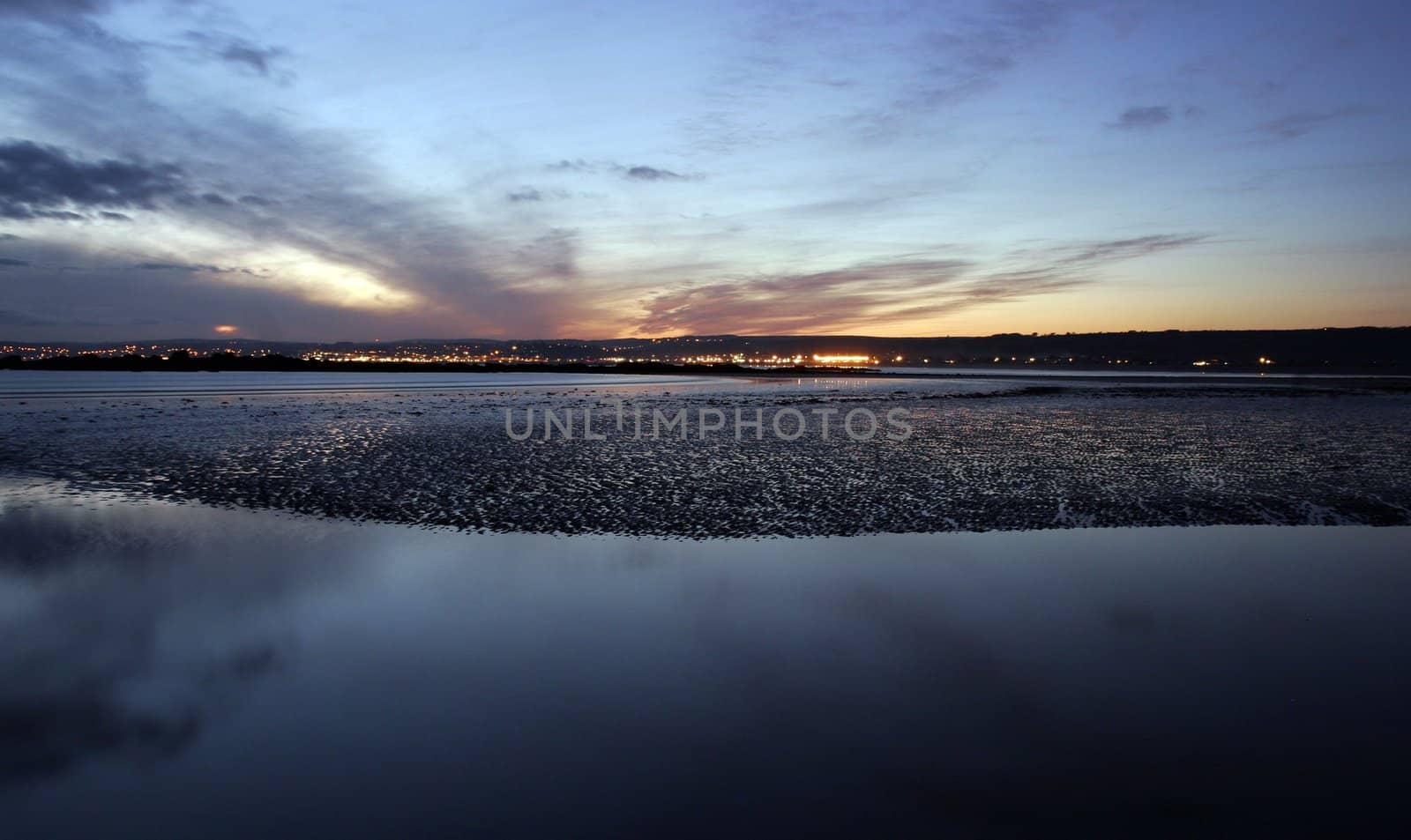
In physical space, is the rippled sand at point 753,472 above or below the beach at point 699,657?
above

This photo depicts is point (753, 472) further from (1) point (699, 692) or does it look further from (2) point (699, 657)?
(1) point (699, 692)

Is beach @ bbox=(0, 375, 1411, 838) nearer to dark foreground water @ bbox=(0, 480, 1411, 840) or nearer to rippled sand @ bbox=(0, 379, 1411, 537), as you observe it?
dark foreground water @ bbox=(0, 480, 1411, 840)

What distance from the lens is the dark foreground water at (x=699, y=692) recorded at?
4555 mm

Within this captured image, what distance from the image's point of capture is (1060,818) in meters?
4.39

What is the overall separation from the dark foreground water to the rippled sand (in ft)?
8.31

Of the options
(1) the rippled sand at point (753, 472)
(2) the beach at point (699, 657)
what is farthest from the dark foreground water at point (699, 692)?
(1) the rippled sand at point (753, 472)

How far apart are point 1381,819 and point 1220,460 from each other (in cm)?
1737

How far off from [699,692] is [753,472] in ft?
36.1

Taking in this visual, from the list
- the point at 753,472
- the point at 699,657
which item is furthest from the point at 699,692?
the point at 753,472

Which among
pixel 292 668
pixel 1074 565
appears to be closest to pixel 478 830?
pixel 292 668

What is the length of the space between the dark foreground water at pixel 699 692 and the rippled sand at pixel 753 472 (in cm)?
253

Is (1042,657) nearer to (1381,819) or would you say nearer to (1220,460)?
(1381,819)

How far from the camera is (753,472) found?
669 inches

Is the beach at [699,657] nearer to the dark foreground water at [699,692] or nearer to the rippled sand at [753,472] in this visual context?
the dark foreground water at [699,692]
